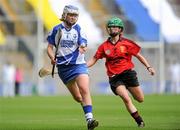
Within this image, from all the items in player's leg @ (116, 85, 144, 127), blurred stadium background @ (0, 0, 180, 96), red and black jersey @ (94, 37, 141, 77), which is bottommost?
blurred stadium background @ (0, 0, 180, 96)

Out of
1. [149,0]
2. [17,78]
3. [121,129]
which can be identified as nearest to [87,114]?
[121,129]

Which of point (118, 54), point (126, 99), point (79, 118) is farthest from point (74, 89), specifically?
point (79, 118)

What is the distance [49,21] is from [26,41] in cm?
209

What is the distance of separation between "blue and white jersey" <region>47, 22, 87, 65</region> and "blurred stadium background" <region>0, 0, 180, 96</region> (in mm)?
31025

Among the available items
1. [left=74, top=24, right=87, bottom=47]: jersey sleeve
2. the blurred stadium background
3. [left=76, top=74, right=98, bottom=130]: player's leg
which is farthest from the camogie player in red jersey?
the blurred stadium background

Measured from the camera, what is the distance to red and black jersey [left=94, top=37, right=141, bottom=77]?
16172mm

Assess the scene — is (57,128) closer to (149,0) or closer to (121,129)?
(121,129)

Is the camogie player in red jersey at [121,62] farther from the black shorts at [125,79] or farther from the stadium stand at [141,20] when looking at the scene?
the stadium stand at [141,20]

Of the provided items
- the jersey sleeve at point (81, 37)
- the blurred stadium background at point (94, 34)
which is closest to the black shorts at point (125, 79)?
the jersey sleeve at point (81, 37)

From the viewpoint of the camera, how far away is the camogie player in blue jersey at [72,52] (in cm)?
1503

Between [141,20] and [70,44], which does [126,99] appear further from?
[141,20]

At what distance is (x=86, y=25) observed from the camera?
165 feet

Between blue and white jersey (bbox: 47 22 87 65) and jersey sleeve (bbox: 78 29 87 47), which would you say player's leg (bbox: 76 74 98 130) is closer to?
blue and white jersey (bbox: 47 22 87 65)

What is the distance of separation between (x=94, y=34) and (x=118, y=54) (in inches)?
1319
